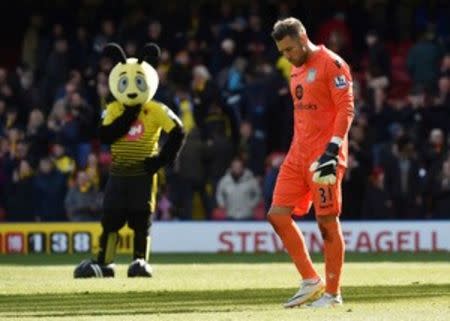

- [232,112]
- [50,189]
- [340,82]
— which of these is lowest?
[50,189]

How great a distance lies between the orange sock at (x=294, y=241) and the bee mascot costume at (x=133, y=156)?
3.76 metres

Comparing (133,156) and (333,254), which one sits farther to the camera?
(133,156)

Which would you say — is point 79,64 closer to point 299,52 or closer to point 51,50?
point 51,50

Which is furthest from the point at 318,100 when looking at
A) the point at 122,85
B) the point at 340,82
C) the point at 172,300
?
the point at 122,85

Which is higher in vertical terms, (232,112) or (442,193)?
(232,112)

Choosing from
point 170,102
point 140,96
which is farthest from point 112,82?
point 170,102

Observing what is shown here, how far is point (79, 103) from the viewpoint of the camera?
24.9 m

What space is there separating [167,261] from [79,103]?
18.3 ft

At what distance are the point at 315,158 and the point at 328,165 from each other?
394 mm

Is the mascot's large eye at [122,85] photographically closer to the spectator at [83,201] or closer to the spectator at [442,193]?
the spectator at [83,201]

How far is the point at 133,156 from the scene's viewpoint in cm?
1622

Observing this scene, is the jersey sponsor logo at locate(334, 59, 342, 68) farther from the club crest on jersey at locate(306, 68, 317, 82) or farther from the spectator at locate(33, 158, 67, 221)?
the spectator at locate(33, 158, 67, 221)

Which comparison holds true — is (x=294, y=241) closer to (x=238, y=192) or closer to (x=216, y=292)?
(x=216, y=292)

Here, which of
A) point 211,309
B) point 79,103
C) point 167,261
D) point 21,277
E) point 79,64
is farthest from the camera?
point 79,64
